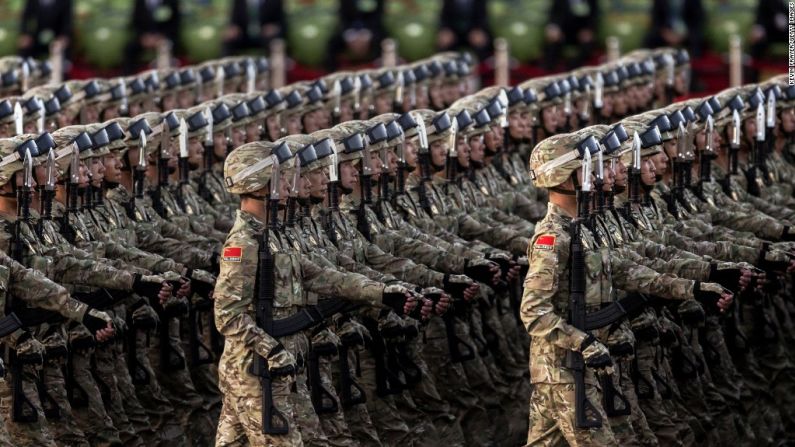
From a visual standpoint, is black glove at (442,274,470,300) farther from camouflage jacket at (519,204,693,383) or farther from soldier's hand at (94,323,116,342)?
soldier's hand at (94,323,116,342)

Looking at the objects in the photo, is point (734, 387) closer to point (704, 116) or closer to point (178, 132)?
point (704, 116)

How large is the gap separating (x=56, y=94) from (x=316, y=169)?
7.06 meters

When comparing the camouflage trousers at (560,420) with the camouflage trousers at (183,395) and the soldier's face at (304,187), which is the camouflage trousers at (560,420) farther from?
the camouflage trousers at (183,395)

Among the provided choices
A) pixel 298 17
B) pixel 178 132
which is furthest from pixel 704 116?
pixel 298 17

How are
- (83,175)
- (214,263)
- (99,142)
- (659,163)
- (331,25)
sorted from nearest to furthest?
1. (659,163)
2. (83,175)
3. (99,142)
4. (214,263)
5. (331,25)

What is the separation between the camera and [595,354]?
1334 cm

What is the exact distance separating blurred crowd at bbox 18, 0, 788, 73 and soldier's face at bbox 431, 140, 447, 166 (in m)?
13.3

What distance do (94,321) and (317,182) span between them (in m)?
1.69

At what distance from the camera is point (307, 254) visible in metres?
14.4

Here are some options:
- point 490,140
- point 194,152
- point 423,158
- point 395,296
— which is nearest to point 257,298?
point 395,296

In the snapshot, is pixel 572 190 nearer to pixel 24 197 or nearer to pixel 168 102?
pixel 24 197

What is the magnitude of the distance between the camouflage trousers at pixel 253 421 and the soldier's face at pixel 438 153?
178 inches

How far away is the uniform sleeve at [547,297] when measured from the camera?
1349 cm

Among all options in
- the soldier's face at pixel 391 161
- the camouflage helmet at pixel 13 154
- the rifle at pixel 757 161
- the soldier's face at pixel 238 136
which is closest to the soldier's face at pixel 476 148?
the soldier's face at pixel 391 161
